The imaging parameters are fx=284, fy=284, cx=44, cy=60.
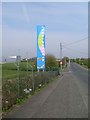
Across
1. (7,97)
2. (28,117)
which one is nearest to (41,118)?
(28,117)

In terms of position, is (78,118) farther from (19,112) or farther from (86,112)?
(19,112)

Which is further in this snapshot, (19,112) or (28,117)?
(19,112)

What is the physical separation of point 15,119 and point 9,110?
206 cm

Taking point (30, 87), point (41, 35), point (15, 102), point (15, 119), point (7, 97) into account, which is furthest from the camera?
point (41, 35)

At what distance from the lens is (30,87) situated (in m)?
18.3

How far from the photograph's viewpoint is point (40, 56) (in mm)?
Answer: 31875

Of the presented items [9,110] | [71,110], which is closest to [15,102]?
[9,110]

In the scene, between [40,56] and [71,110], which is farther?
[40,56]

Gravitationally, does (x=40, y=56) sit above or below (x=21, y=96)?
above

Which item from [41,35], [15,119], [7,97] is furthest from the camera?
[41,35]

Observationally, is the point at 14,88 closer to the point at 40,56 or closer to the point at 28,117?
the point at 28,117

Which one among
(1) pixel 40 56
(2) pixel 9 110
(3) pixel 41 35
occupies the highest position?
(3) pixel 41 35

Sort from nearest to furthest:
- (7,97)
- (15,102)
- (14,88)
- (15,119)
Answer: (15,119) < (7,97) < (15,102) < (14,88)

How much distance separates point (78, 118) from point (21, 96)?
5.90 metres
